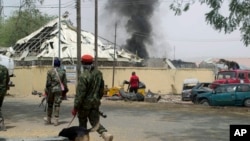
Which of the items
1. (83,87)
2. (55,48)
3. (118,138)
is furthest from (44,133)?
(55,48)

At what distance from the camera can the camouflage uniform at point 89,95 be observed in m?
7.57

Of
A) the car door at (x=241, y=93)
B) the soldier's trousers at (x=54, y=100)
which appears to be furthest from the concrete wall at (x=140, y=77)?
the soldier's trousers at (x=54, y=100)

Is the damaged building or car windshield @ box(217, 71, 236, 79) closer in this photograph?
car windshield @ box(217, 71, 236, 79)

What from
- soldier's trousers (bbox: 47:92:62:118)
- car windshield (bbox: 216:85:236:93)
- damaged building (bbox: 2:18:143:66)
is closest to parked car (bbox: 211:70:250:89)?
car windshield (bbox: 216:85:236:93)

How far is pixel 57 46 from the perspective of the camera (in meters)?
40.9

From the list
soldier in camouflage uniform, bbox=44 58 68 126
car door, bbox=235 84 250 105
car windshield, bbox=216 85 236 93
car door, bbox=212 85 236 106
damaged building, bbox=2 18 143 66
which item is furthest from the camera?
damaged building, bbox=2 18 143 66

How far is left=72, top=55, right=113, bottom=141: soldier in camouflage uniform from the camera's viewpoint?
7570 millimetres

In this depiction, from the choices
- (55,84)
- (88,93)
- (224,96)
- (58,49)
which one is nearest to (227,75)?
(224,96)

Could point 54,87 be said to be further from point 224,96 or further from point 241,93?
point 241,93

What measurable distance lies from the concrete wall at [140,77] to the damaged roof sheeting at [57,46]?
3616 mm

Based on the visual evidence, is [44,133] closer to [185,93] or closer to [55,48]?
[185,93]

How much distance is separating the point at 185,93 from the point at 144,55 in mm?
27983

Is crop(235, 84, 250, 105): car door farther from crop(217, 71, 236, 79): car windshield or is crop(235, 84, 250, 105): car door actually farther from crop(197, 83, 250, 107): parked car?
crop(217, 71, 236, 79): car windshield

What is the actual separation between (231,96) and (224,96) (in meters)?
0.34
